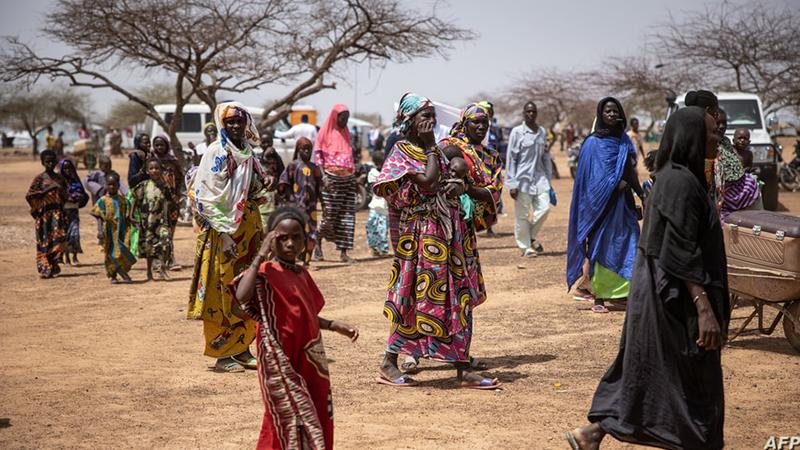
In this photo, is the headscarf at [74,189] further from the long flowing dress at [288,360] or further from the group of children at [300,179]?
the long flowing dress at [288,360]

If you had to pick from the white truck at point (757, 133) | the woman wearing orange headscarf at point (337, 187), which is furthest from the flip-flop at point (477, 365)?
→ the white truck at point (757, 133)

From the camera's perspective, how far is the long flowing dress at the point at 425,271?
6430 mm

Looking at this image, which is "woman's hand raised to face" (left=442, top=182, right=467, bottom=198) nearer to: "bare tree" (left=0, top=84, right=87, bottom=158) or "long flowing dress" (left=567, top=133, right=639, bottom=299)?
"long flowing dress" (left=567, top=133, right=639, bottom=299)

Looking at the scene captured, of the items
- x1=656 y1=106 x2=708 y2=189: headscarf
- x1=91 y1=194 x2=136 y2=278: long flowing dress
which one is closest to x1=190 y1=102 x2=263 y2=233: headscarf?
x1=656 y1=106 x2=708 y2=189: headscarf

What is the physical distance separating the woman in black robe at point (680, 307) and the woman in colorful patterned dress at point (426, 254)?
211 cm

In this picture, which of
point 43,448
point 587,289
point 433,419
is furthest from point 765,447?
point 587,289

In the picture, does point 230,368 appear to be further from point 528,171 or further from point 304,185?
point 528,171

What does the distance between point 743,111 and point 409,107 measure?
16.2 m

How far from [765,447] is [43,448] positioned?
4037 millimetres

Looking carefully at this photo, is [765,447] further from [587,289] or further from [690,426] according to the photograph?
[587,289]

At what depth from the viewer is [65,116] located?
7288cm

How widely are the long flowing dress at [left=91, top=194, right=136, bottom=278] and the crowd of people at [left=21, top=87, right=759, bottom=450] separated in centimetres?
2

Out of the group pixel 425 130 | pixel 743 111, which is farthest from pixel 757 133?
pixel 425 130

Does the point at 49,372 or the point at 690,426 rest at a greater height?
the point at 690,426
